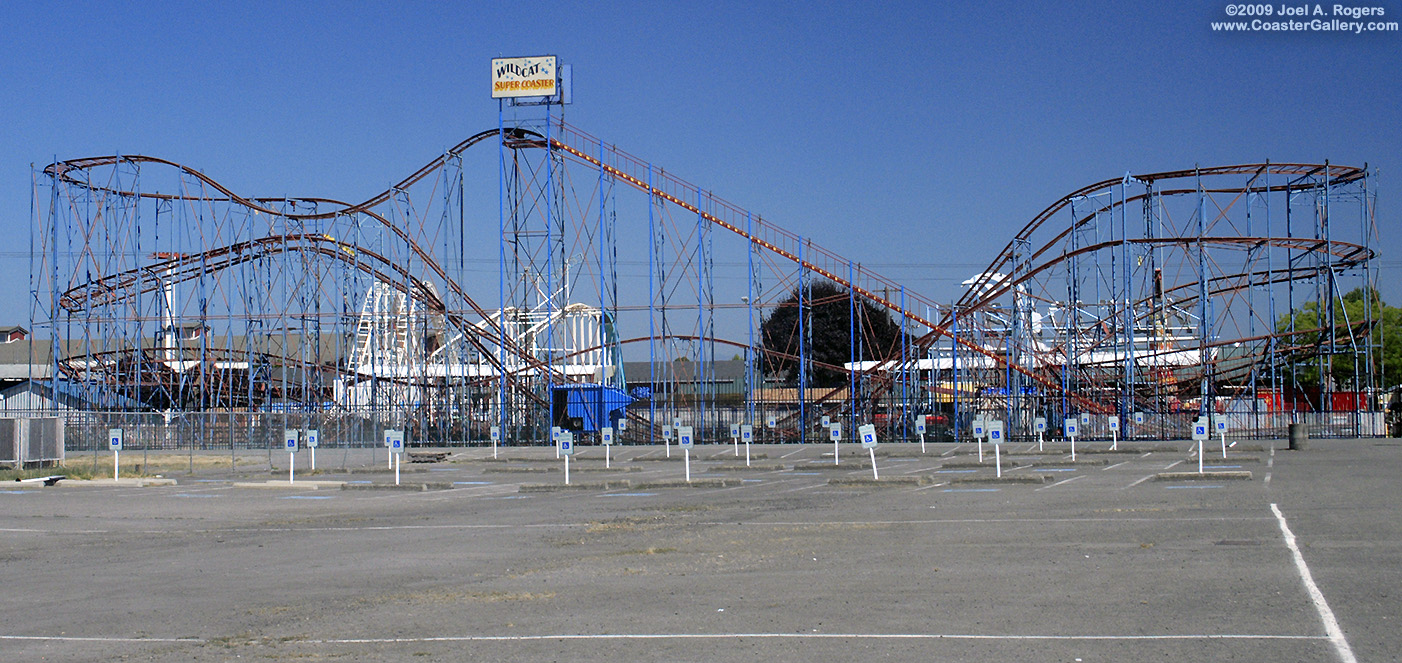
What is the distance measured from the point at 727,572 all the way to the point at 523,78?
132 ft

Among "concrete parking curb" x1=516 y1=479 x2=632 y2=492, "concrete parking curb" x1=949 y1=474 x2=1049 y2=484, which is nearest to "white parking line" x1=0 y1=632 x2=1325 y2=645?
"concrete parking curb" x1=516 y1=479 x2=632 y2=492

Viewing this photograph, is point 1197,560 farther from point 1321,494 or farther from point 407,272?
point 407,272

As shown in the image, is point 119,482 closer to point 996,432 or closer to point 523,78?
point 996,432

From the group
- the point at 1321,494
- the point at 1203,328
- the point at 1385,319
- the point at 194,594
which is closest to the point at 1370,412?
the point at 1203,328

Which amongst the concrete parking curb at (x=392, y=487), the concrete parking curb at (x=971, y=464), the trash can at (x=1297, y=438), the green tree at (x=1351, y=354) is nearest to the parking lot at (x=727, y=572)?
the concrete parking curb at (x=392, y=487)

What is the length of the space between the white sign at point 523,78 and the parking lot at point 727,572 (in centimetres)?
2740

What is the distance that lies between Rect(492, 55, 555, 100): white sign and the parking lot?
1079 inches

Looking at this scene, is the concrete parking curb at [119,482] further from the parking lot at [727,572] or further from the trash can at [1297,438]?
the trash can at [1297,438]

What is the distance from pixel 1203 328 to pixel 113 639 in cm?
4292

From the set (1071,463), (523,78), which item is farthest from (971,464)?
(523,78)

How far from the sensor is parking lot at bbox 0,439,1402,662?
9.13m

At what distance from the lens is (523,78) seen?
50.4 meters

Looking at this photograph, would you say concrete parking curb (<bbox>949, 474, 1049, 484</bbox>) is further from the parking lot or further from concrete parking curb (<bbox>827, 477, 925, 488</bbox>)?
concrete parking curb (<bbox>827, 477, 925, 488</bbox>)

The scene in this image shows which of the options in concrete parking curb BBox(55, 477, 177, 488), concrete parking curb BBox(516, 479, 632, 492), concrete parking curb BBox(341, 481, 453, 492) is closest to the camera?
concrete parking curb BBox(516, 479, 632, 492)
